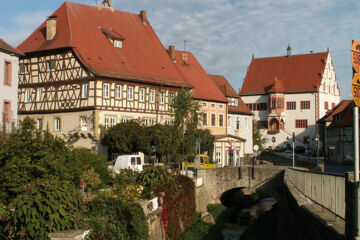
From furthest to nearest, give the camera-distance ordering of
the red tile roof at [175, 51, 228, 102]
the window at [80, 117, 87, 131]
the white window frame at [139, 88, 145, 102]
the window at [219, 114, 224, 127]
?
the window at [219, 114, 224, 127] < the red tile roof at [175, 51, 228, 102] < the white window frame at [139, 88, 145, 102] < the window at [80, 117, 87, 131]

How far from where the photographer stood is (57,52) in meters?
42.4

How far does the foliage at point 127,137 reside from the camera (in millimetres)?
37812

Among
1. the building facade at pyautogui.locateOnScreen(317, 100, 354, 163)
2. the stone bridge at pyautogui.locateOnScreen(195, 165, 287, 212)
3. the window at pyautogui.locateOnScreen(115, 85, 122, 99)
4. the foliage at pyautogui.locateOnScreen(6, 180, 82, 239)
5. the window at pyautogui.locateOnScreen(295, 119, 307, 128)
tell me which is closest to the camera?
the foliage at pyautogui.locateOnScreen(6, 180, 82, 239)

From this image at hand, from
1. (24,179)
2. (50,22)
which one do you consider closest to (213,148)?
(50,22)

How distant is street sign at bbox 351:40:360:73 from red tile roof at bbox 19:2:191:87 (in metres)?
32.1

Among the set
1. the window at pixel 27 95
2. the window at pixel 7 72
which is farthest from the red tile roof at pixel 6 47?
the window at pixel 27 95

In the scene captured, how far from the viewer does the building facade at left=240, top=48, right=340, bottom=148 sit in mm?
86875

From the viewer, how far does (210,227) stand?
29.0 m

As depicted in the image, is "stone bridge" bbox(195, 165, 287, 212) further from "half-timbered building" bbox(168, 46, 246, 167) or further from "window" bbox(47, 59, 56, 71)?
"window" bbox(47, 59, 56, 71)

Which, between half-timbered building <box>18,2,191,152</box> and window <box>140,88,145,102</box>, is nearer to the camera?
half-timbered building <box>18,2,191,152</box>

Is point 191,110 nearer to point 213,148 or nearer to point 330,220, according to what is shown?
point 213,148

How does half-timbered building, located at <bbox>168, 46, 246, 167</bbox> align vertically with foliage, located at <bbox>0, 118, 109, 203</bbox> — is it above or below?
above

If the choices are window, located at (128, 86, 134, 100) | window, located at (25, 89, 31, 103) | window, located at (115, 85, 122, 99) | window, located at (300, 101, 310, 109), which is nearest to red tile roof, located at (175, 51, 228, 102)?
window, located at (128, 86, 134, 100)

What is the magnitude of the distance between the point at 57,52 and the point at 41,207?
33.4m
